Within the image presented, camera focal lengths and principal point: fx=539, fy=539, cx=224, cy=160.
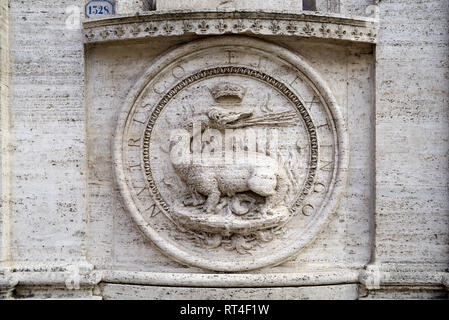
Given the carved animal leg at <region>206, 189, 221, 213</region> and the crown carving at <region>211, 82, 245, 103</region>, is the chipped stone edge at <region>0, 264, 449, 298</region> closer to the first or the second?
the carved animal leg at <region>206, 189, 221, 213</region>

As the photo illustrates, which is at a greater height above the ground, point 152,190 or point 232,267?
point 152,190

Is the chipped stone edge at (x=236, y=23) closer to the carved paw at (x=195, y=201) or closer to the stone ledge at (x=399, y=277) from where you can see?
the carved paw at (x=195, y=201)

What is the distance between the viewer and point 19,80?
4.60 meters

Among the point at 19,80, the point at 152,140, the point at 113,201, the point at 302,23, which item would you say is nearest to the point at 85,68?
the point at 19,80

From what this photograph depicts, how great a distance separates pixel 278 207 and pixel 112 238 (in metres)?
1.45

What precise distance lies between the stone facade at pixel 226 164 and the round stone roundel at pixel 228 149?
13 millimetres

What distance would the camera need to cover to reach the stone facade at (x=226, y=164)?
4.52 meters

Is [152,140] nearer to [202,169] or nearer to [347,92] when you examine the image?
[202,169]

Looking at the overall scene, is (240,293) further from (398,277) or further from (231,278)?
(398,277)

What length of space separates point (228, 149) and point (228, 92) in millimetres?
480

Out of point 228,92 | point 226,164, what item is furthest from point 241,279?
point 228,92

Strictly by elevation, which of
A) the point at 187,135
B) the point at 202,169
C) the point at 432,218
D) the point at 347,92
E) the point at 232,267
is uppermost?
the point at 347,92

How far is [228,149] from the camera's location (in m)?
4.57

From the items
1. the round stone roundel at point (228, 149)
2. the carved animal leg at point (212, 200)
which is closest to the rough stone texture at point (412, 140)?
the round stone roundel at point (228, 149)
